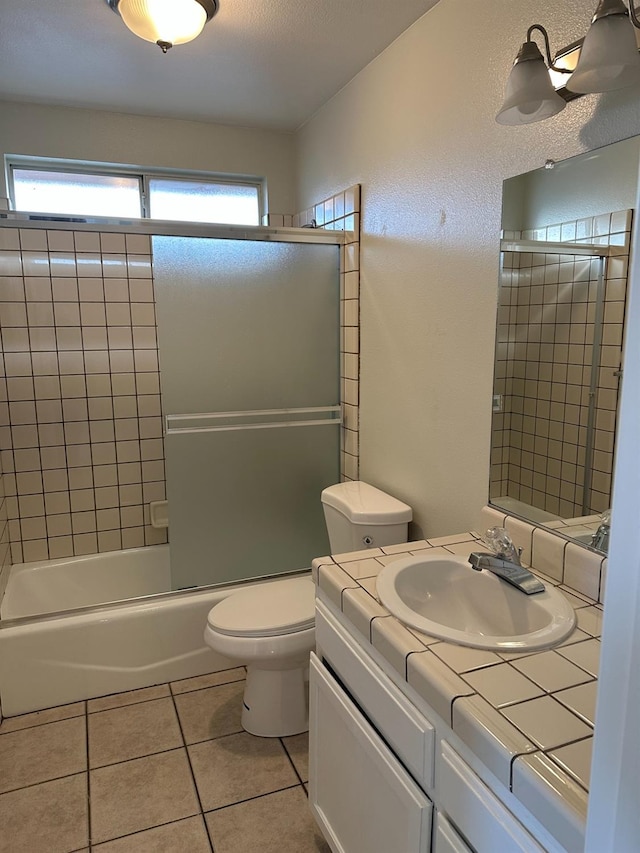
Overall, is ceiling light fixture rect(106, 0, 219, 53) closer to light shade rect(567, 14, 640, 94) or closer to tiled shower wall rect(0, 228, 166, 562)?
light shade rect(567, 14, 640, 94)

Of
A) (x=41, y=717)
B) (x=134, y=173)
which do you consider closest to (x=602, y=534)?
(x=41, y=717)

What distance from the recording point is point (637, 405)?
0.46 metres

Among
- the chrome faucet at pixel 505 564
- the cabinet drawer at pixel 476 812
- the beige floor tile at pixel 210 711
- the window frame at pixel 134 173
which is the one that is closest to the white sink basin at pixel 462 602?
the chrome faucet at pixel 505 564

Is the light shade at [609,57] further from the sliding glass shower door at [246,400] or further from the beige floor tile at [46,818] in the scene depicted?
the beige floor tile at [46,818]

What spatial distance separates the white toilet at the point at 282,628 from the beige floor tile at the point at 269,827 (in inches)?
11.8

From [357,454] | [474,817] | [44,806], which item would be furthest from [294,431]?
[474,817]

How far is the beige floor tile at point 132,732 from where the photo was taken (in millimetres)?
2090

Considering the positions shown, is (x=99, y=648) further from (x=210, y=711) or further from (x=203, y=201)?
(x=203, y=201)

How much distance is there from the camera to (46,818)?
181cm

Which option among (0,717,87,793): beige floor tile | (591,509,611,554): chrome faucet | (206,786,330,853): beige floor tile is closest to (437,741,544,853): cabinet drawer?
(591,509,611,554): chrome faucet

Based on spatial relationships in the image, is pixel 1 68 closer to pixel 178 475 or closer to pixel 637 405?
pixel 178 475

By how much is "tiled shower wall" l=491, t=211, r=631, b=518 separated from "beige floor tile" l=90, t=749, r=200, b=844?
1.43m

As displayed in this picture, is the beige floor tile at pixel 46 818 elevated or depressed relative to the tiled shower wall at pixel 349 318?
depressed

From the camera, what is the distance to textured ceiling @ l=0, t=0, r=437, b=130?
199 centimetres
